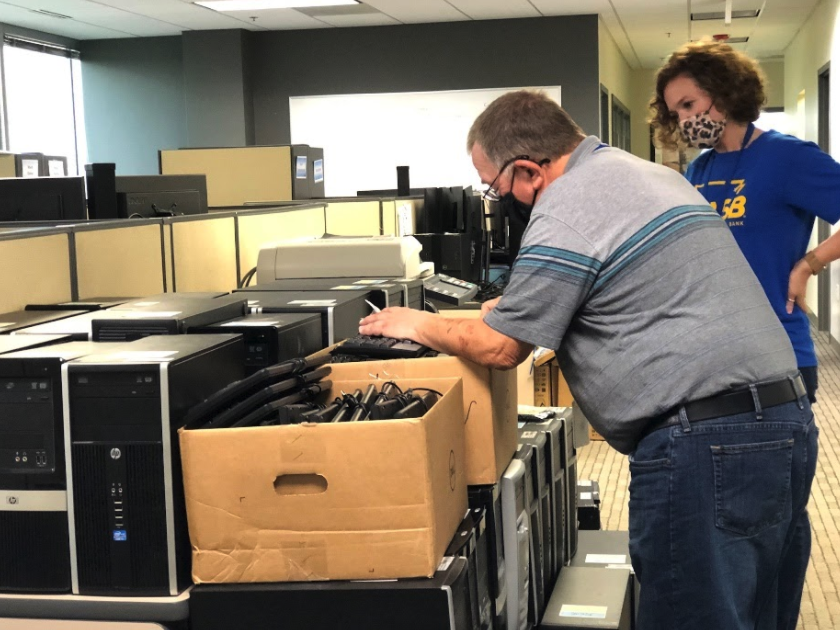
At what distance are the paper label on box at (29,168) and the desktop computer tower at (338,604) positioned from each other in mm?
4643

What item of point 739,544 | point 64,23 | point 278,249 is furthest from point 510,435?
point 64,23

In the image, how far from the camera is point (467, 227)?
5426mm

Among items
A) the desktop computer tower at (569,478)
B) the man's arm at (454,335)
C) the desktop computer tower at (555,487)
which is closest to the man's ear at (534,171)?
the man's arm at (454,335)

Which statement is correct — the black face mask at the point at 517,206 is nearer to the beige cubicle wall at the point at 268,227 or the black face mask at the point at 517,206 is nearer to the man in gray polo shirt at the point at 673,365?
the man in gray polo shirt at the point at 673,365

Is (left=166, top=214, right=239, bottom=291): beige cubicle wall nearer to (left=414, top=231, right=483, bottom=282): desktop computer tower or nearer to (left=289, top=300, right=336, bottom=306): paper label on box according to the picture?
(left=289, top=300, right=336, bottom=306): paper label on box

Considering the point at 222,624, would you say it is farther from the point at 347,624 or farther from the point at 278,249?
the point at 278,249

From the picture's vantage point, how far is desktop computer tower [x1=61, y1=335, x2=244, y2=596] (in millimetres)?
1457

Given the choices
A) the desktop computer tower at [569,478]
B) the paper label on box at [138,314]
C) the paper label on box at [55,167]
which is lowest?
the desktop computer tower at [569,478]

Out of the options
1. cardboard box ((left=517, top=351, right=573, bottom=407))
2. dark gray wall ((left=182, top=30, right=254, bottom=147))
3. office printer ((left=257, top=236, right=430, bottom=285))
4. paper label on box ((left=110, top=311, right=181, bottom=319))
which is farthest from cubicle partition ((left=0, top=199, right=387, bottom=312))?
dark gray wall ((left=182, top=30, right=254, bottom=147))

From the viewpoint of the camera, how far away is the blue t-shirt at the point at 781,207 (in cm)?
218

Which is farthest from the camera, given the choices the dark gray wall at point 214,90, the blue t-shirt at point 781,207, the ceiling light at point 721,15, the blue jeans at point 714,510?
the dark gray wall at point 214,90

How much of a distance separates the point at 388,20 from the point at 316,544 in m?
8.61

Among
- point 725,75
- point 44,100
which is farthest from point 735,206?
point 44,100

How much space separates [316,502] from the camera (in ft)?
4.86
